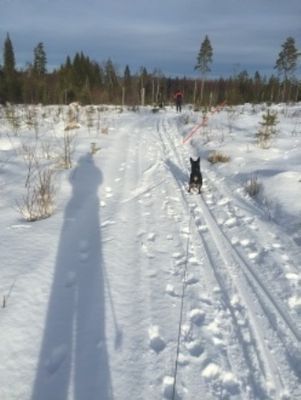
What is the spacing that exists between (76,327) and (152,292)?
848mm

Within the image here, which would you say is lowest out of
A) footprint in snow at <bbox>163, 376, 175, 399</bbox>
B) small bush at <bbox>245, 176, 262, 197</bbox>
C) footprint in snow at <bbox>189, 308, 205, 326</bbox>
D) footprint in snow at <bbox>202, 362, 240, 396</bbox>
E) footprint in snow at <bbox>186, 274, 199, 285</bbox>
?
footprint in snow at <bbox>163, 376, 175, 399</bbox>

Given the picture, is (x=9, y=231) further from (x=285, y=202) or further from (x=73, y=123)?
(x=73, y=123)

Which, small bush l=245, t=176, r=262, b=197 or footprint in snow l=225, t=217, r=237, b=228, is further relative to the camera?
small bush l=245, t=176, r=262, b=197

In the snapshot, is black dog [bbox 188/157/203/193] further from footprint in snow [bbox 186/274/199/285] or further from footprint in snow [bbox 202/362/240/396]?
footprint in snow [bbox 202/362/240/396]

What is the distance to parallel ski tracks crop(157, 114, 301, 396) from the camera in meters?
2.71

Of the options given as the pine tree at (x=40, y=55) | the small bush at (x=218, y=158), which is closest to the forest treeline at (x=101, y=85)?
the pine tree at (x=40, y=55)

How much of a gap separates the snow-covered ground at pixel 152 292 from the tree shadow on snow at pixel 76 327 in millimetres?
11

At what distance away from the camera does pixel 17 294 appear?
3.37 m

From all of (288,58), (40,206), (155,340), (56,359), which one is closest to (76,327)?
(56,359)

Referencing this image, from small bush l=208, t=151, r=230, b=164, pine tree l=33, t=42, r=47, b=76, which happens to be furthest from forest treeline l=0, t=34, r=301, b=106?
small bush l=208, t=151, r=230, b=164

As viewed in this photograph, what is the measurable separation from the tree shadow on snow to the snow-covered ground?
11 millimetres

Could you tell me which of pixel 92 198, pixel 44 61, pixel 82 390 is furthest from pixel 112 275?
pixel 44 61

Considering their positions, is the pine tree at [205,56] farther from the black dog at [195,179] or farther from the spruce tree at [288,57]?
the black dog at [195,179]

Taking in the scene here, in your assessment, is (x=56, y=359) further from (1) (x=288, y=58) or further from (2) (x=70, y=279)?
(1) (x=288, y=58)
